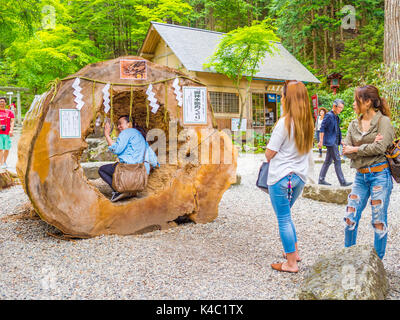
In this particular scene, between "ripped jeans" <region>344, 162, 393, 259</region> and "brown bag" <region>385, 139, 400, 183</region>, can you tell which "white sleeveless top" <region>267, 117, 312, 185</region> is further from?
"brown bag" <region>385, 139, 400, 183</region>

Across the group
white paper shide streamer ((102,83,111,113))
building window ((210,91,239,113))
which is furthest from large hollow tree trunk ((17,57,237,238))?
building window ((210,91,239,113))

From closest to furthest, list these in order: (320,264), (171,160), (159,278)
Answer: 1. (320,264)
2. (159,278)
3. (171,160)

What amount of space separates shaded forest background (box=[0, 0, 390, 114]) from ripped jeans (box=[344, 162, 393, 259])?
1020 cm

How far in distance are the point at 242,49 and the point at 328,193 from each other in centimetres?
841

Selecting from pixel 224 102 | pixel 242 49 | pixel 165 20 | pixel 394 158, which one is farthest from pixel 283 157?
pixel 165 20

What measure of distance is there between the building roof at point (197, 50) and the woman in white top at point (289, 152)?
1084cm

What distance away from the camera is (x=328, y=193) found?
5957 millimetres

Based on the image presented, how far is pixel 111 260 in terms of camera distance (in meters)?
3.24

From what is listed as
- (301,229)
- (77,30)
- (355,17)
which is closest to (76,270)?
(301,229)

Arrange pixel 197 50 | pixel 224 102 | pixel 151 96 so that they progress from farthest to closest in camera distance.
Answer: pixel 224 102 < pixel 197 50 < pixel 151 96

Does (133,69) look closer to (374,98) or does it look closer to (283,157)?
(283,157)

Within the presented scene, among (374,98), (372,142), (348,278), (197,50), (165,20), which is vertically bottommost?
(348,278)

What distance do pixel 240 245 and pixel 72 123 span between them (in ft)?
7.71

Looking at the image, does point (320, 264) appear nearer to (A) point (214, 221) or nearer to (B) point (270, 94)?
(A) point (214, 221)
